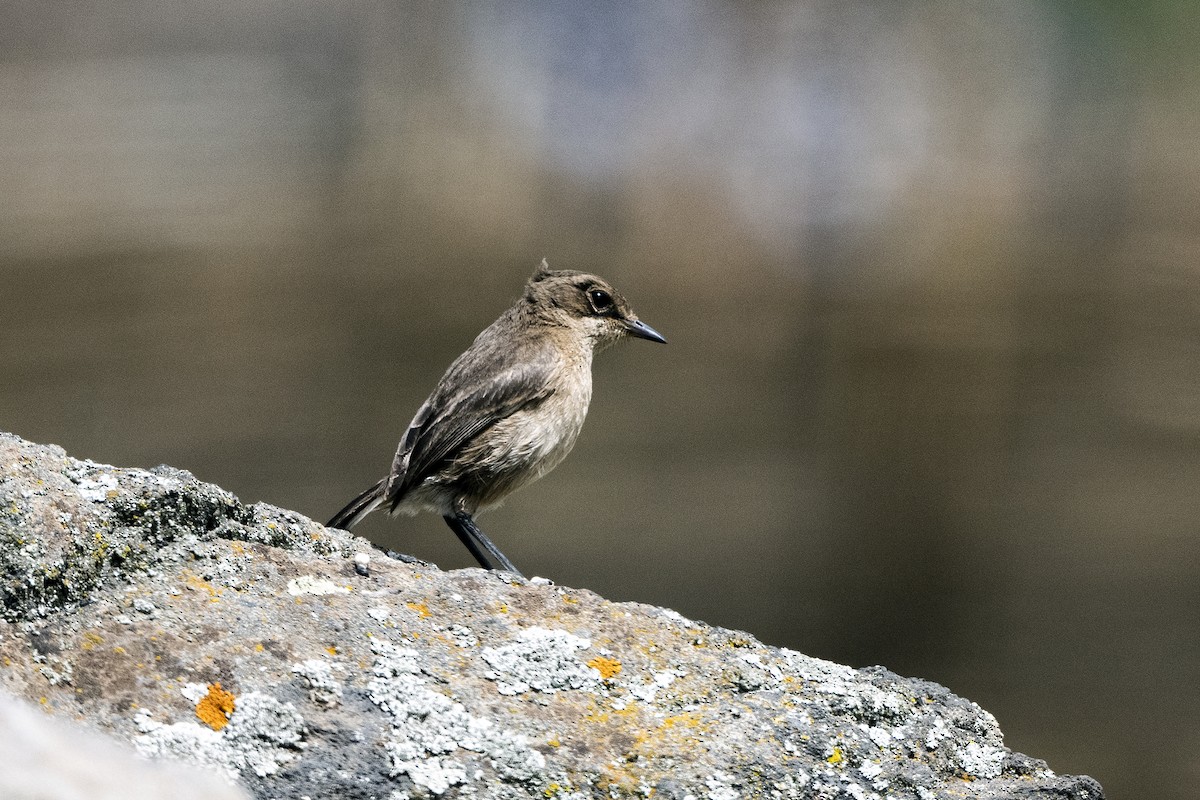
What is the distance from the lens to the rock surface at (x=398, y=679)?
310 centimetres

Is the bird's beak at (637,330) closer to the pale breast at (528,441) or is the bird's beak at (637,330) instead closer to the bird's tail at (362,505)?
the pale breast at (528,441)

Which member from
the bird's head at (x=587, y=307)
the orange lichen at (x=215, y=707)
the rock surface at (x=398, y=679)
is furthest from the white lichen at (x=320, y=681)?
the bird's head at (x=587, y=307)

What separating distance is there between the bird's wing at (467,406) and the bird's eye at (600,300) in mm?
467

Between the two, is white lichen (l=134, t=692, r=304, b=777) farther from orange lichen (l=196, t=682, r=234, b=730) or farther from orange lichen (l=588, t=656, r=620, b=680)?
orange lichen (l=588, t=656, r=620, b=680)

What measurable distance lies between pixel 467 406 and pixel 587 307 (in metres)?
0.96

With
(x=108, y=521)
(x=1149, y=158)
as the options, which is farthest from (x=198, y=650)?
(x=1149, y=158)

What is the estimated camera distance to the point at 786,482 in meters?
11.9

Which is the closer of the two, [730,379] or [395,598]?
[395,598]

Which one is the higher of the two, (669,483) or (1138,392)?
(1138,392)

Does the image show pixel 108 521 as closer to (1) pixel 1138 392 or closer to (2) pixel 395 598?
(2) pixel 395 598

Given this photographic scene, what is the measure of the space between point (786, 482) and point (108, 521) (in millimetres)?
8751

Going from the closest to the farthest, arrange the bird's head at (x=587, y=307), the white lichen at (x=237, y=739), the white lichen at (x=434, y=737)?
the white lichen at (x=237, y=739) → the white lichen at (x=434, y=737) → the bird's head at (x=587, y=307)

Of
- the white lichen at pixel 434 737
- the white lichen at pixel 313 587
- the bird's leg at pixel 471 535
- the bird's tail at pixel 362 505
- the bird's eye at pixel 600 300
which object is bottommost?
the bird's leg at pixel 471 535

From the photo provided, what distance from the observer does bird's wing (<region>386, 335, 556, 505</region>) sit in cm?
632
